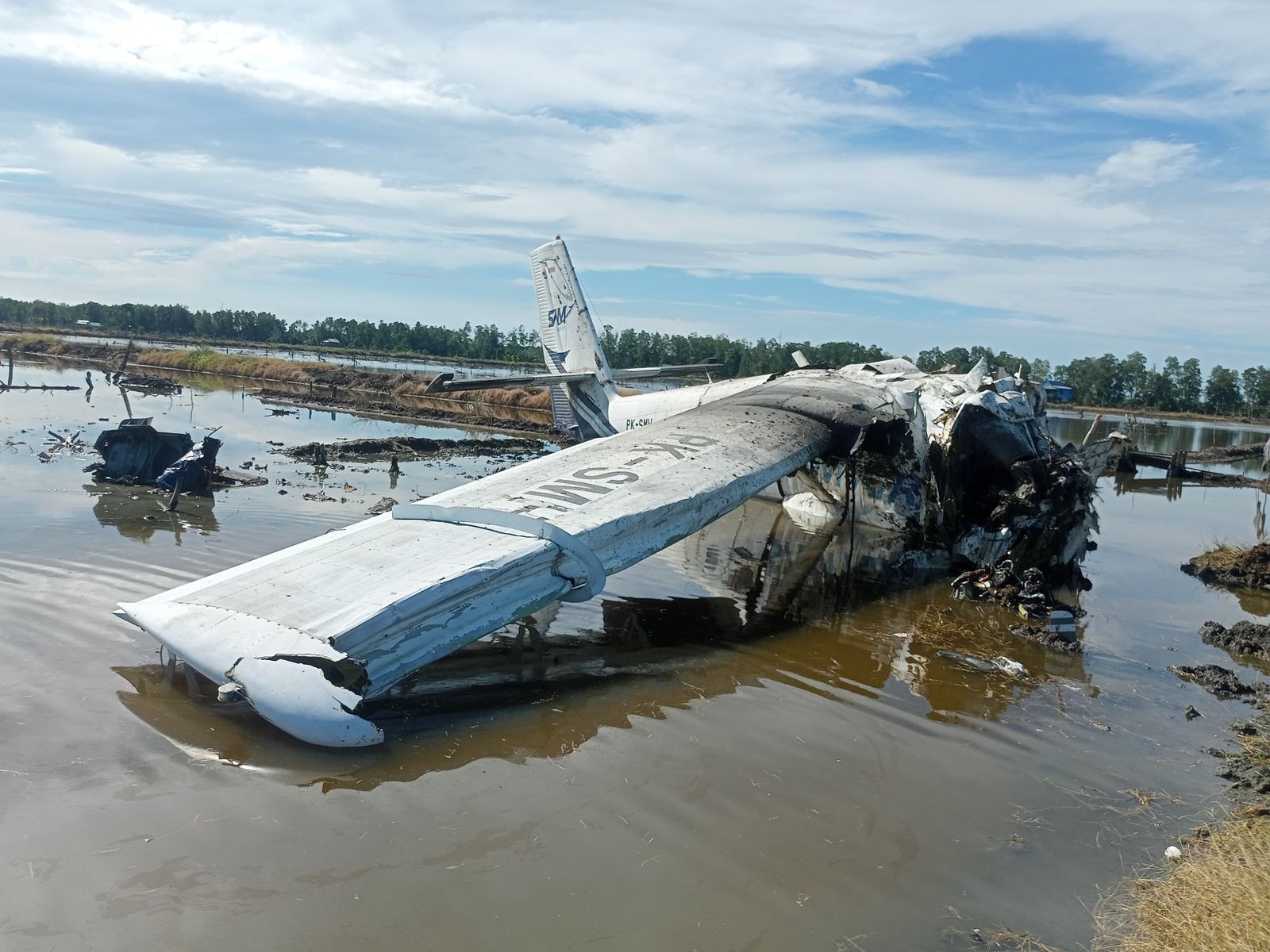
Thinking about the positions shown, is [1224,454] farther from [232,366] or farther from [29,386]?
[232,366]

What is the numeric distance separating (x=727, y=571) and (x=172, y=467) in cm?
954

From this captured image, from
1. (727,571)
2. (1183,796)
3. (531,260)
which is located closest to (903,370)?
(727,571)

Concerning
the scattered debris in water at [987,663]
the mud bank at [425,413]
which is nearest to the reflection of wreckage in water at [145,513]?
the scattered debris in water at [987,663]

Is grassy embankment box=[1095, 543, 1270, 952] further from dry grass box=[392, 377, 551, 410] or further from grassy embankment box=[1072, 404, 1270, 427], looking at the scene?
grassy embankment box=[1072, 404, 1270, 427]

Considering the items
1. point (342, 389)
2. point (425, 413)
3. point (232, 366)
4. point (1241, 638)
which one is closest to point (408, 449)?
point (425, 413)

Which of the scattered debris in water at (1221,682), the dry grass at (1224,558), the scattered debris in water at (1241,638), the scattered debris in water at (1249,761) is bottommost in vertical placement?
the scattered debris in water at (1249,761)

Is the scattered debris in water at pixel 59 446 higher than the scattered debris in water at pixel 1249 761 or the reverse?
higher

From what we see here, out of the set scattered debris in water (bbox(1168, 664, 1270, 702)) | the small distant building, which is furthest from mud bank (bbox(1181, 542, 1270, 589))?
scattered debris in water (bbox(1168, 664, 1270, 702))

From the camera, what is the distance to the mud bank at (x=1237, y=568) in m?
13.3

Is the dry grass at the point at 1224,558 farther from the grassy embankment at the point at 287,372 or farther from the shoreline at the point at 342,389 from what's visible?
the grassy embankment at the point at 287,372

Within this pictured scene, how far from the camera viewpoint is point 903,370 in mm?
15758

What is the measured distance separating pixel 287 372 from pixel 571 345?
131 feet

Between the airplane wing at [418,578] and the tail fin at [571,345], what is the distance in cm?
854

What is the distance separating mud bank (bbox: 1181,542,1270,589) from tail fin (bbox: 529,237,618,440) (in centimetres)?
1099
